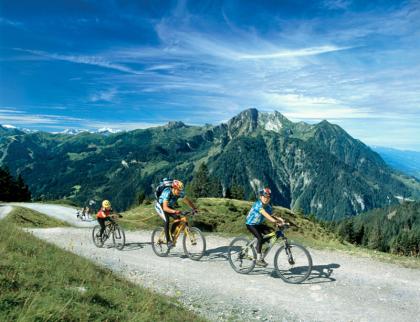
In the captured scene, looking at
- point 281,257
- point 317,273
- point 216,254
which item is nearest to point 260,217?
point 281,257

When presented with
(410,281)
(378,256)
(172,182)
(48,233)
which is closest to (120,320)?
(172,182)

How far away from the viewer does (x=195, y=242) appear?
16.4 metres

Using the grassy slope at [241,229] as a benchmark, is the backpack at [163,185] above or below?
above

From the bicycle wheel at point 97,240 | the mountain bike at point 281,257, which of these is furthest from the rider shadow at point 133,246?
the mountain bike at point 281,257

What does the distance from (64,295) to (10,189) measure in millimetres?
90898

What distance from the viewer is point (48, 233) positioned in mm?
24453

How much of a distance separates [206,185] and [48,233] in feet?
311

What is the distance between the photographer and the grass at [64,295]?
6629mm

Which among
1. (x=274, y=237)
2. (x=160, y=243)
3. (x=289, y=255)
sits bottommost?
(x=160, y=243)

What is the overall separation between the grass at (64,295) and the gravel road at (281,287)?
188 centimetres

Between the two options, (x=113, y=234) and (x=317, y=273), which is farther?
(x=113, y=234)

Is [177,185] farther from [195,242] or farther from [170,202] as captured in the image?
[195,242]

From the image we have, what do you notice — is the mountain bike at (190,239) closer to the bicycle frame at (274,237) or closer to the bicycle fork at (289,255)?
the bicycle frame at (274,237)

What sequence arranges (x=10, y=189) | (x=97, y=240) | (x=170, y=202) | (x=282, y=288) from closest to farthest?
(x=282, y=288)
(x=170, y=202)
(x=97, y=240)
(x=10, y=189)
